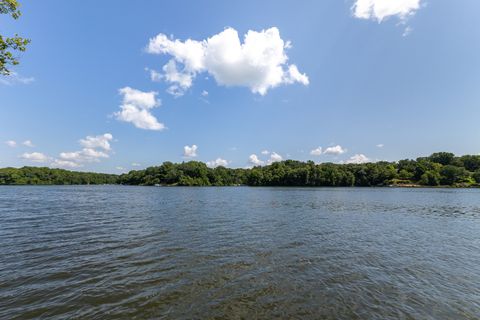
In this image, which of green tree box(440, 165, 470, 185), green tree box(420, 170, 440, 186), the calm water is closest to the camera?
the calm water

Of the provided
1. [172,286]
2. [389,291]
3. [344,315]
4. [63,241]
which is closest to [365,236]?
[389,291]

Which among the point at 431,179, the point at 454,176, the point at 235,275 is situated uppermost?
the point at 454,176

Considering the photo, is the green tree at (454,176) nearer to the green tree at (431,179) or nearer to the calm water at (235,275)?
the green tree at (431,179)

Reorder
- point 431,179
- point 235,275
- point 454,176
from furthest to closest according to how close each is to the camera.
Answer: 1. point 431,179
2. point 454,176
3. point 235,275

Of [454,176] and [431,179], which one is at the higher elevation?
[454,176]

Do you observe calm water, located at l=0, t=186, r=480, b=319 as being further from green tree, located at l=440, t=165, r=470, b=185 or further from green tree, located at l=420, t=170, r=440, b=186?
green tree, located at l=440, t=165, r=470, b=185

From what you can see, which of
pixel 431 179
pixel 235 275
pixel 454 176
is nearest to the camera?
pixel 235 275

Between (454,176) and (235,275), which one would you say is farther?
(454,176)

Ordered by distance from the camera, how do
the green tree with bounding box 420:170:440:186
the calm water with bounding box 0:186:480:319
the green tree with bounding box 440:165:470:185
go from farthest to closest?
the green tree with bounding box 420:170:440:186
the green tree with bounding box 440:165:470:185
the calm water with bounding box 0:186:480:319

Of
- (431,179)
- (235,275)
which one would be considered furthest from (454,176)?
(235,275)

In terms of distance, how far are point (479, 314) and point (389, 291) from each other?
2.70m

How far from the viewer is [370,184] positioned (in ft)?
604

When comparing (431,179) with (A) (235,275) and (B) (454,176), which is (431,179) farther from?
(A) (235,275)

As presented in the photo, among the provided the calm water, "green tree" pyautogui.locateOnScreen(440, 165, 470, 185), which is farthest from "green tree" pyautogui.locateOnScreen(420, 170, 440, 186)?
the calm water
